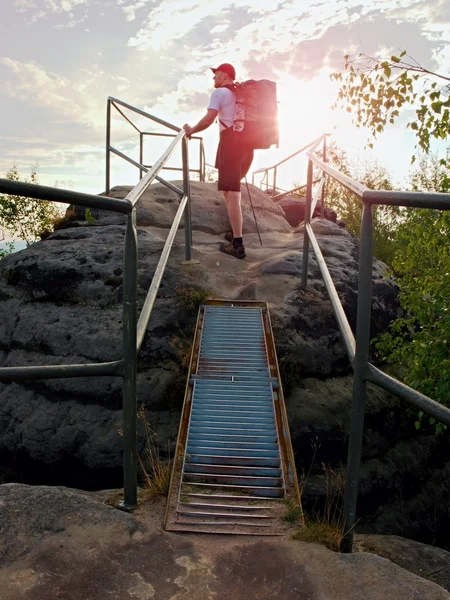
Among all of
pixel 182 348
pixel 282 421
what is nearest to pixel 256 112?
pixel 182 348

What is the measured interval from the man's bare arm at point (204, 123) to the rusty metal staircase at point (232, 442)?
203 centimetres

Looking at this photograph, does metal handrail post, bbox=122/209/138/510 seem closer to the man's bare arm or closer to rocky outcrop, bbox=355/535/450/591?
rocky outcrop, bbox=355/535/450/591

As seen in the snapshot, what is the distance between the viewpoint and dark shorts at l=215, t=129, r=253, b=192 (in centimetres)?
537

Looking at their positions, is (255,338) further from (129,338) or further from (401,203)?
(401,203)

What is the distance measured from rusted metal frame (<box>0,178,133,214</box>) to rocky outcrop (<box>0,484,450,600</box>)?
1.15m

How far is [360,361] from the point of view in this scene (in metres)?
2.18

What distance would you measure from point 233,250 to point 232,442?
10.6 ft

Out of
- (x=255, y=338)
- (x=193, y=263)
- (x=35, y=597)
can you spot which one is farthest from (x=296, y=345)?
(x=35, y=597)

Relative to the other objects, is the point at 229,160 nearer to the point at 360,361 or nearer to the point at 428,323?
the point at 428,323

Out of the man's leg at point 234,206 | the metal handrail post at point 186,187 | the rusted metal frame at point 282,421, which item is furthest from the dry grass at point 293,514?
the man's leg at point 234,206

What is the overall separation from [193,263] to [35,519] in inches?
133

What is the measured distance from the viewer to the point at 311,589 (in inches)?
70.3

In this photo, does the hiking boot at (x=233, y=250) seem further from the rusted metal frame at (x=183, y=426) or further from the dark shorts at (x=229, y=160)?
the rusted metal frame at (x=183, y=426)

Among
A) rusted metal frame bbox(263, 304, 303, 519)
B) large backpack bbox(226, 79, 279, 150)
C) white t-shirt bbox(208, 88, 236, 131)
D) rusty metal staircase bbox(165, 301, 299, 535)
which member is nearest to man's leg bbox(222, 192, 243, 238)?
large backpack bbox(226, 79, 279, 150)
